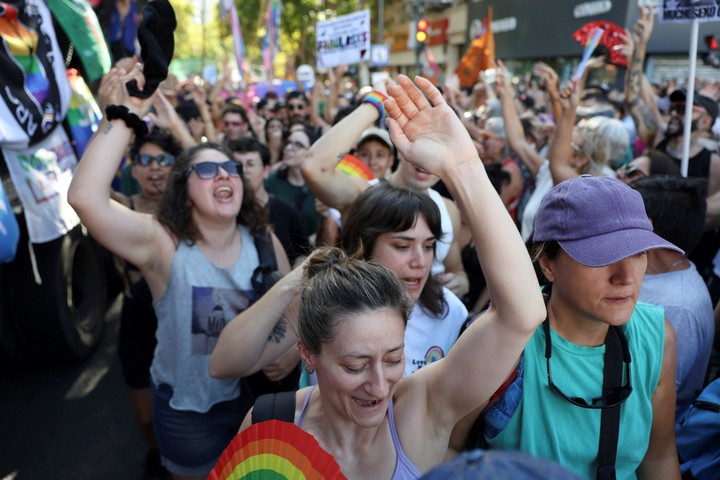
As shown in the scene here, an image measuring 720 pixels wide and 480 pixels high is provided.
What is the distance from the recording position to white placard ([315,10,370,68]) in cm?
709

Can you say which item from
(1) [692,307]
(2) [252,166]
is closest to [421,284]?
(1) [692,307]

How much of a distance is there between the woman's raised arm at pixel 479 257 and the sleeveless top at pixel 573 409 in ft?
0.86

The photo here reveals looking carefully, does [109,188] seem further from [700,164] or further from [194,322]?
[700,164]

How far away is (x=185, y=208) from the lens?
2705 mm

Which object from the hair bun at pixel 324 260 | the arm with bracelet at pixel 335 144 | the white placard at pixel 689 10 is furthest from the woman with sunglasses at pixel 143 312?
the white placard at pixel 689 10

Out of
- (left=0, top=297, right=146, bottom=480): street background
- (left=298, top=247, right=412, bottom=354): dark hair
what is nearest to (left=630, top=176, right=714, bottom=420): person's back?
(left=298, top=247, right=412, bottom=354): dark hair

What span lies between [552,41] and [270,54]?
39.7 ft

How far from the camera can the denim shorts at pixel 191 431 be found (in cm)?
260

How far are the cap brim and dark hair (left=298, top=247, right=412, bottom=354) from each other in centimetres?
53

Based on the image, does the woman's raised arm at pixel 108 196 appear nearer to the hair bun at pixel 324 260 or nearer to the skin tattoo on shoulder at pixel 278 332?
the skin tattoo on shoulder at pixel 278 332

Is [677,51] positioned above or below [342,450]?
above

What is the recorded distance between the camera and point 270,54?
16.4 m

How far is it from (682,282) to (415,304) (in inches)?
44.1

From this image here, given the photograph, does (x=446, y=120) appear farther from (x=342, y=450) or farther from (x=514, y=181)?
(x=514, y=181)
